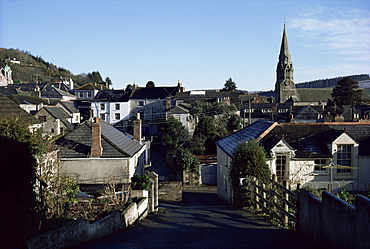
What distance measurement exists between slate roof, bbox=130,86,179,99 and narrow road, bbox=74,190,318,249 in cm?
6562

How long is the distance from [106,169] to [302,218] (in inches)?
581

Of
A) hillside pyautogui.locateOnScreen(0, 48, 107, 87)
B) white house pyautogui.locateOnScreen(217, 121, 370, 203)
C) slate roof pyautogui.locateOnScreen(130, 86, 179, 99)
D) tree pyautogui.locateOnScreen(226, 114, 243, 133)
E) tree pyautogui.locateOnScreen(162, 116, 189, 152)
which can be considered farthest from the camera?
hillside pyautogui.locateOnScreen(0, 48, 107, 87)

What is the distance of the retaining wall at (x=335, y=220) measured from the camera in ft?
21.9

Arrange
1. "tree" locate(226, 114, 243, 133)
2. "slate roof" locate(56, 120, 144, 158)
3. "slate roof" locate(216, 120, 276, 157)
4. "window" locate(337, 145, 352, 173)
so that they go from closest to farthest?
1. "slate roof" locate(56, 120, 144, 158)
2. "window" locate(337, 145, 352, 173)
3. "slate roof" locate(216, 120, 276, 157)
4. "tree" locate(226, 114, 243, 133)

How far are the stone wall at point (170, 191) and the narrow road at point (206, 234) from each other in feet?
37.9

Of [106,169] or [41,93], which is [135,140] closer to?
[106,169]

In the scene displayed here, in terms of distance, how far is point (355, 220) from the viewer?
6.96m

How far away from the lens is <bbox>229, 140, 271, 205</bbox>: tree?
16328mm

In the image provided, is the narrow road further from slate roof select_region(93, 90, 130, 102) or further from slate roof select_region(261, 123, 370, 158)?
slate roof select_region(93, 90, 130, 102)

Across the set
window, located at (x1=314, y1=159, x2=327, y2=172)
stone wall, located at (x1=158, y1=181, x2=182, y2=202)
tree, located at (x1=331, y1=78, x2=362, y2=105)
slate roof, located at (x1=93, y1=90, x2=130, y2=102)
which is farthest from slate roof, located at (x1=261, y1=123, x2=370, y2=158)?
tree, located at (x1=331, y1=78, x2=362, y2=105)

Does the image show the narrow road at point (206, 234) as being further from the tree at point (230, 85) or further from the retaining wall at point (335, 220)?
the tree at point (230, 85)

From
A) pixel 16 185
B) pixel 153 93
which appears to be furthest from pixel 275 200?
pixel 153 93

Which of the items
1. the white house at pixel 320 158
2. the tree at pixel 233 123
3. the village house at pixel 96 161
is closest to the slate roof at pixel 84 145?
the village house at pixel 96 161

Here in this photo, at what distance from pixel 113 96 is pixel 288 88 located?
195 ft
